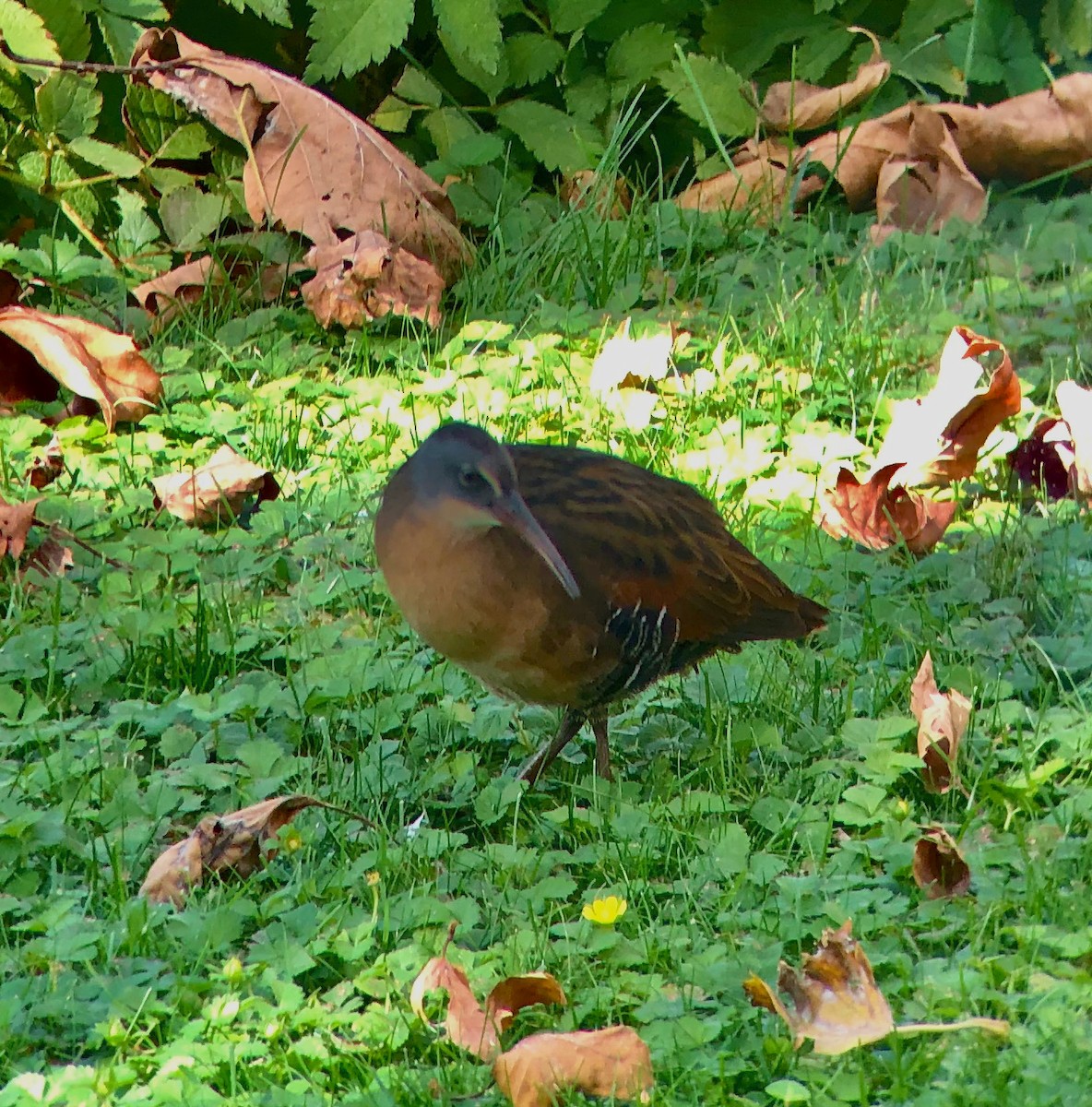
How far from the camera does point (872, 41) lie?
21.7 ft

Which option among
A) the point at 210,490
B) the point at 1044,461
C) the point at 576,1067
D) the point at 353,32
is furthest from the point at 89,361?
the point at 576,1067

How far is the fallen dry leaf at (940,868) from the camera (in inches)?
128

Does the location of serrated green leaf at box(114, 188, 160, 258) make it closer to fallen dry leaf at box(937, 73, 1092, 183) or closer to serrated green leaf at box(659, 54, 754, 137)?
serrated green leaf at box(659, 54, 754, 137)

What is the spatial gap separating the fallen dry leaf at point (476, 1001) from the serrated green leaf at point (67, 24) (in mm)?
3877

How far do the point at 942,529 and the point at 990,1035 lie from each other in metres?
2.10

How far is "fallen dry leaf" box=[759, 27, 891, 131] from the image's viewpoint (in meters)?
6.49

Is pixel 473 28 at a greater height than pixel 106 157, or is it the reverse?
pixel 473 28

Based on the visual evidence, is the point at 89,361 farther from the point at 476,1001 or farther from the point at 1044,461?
the point at 476,1001

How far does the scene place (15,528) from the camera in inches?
178

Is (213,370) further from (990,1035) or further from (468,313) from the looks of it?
(990,1035)

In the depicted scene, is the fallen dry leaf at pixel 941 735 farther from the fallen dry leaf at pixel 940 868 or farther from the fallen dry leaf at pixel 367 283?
the fallen dry leaf at pixel 367 283

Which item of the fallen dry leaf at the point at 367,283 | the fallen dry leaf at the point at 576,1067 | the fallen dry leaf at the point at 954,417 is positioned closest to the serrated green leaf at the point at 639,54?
the fallen dry leaf at the point at 367,283

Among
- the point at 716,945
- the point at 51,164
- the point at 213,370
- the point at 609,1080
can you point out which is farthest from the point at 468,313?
the point at 609,1080

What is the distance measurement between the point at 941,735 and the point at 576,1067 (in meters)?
1.28
